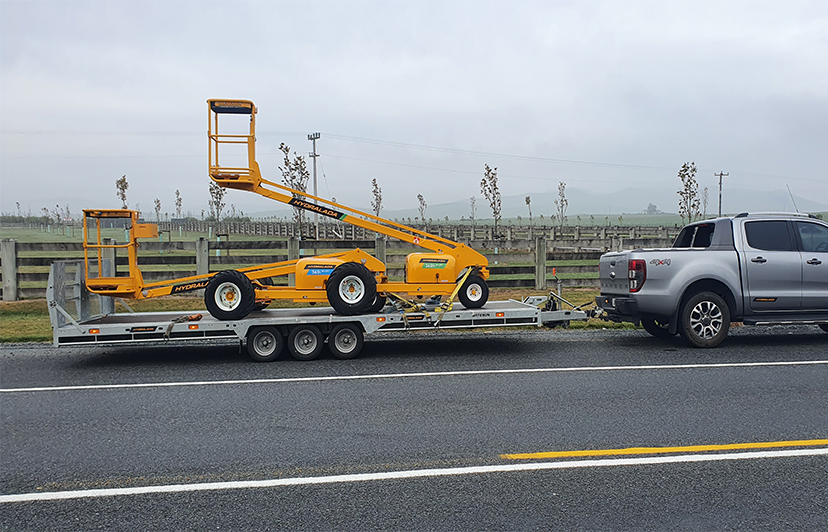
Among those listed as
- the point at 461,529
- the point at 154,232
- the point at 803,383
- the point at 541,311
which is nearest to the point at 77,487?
the point at 461,529

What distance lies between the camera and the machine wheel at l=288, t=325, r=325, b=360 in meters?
8.70

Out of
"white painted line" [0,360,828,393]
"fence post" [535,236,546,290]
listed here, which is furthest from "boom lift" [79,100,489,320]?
"fence post" [535,236,546,290]

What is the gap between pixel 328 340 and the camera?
886 centimetres

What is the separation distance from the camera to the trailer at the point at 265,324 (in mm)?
8344

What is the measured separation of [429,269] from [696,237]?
15.1 feet

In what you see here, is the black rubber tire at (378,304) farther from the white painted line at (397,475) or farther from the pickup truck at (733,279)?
the white painted line at (397,475)

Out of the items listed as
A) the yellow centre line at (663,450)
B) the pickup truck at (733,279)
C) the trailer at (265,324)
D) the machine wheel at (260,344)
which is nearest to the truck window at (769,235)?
the pickup truck at (733,279)

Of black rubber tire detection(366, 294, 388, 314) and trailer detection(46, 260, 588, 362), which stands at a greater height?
black rubber tire detection(366, 294, 388, 314)

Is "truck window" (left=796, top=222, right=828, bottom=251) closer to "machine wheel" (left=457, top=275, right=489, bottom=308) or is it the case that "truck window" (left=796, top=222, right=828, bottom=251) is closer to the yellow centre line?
"machine wheel" (left=457, top=275, right=489, bottom=308)

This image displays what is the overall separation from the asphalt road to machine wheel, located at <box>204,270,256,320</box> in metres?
0.69

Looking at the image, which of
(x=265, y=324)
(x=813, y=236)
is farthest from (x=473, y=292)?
(x=813, y=236)

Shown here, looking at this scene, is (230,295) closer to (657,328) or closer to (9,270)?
(657,328)

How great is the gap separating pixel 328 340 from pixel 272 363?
32.1 inches

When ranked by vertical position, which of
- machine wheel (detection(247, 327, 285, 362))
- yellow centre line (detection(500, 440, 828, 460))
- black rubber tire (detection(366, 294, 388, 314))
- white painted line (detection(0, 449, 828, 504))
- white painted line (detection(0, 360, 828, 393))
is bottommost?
white painted line (detection(0, 449, 828, 504))
